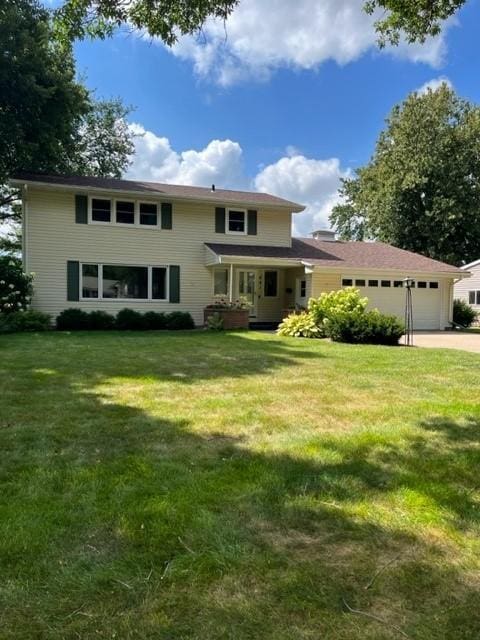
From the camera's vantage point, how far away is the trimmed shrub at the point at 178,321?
15992 mm

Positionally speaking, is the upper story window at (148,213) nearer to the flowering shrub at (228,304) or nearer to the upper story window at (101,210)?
the upper story window at (101,210)

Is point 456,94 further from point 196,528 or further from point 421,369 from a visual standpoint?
point 196,528

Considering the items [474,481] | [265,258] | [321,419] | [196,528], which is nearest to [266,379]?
[321,419]

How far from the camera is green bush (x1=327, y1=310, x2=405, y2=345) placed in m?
11.8

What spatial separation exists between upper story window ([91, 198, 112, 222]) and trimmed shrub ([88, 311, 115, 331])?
3335mm

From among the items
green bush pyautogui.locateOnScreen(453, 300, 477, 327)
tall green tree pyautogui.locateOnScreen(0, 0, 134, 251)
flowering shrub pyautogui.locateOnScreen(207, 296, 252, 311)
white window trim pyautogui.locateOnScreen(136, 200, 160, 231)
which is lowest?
green bush pyautogui.locateOnScreen(453, 300, 477, 327)

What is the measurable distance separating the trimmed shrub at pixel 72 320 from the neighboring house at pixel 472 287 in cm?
2128

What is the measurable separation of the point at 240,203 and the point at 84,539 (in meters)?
15.9

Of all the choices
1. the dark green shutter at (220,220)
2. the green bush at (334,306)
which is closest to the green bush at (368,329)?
the green bush at (334,306)

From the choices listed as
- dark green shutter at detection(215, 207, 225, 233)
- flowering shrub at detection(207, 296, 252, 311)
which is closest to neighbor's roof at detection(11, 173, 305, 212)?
dark green shutter at detection(215, 207, 225, 233)

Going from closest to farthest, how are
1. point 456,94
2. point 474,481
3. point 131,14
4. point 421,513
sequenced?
point 421,513 < point 474,481 < point 131,14 < point 456,94

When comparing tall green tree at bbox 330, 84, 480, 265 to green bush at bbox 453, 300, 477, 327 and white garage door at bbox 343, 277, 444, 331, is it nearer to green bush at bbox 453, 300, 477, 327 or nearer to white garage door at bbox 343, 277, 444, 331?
green bush at bbox 453, 300, 477, 327

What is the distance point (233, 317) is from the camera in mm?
15570

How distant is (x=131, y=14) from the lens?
231 inches
